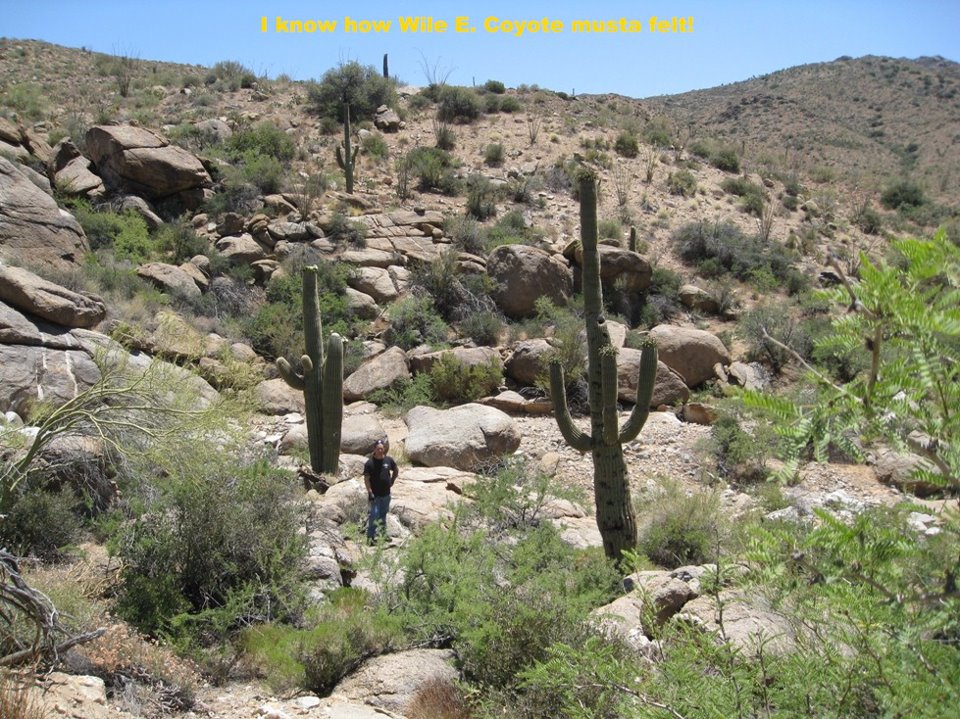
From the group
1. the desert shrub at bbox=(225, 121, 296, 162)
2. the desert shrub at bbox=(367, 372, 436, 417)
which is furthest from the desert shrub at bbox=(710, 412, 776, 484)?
the desert shrub at bbox=(225, 121, 296, 162)

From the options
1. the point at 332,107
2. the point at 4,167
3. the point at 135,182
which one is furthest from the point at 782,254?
the point at 4,167

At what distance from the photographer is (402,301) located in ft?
61.3

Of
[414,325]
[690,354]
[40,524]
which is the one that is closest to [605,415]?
[40,524]

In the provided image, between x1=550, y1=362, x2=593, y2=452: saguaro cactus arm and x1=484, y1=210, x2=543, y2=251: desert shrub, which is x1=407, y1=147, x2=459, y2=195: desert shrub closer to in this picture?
x1=484, y1=210, x2=543, y2=251: desert shrub

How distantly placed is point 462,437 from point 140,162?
13.5 m

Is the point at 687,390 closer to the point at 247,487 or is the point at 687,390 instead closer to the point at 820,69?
the point at 247,487

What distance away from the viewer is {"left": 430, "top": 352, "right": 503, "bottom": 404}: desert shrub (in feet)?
50.7

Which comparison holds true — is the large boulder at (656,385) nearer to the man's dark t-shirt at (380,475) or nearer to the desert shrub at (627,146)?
the man's dark t-shirt at (380,475)

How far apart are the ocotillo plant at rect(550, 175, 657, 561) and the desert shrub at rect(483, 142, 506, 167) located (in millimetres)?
19409

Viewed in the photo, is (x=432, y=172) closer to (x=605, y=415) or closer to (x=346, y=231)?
(x=346, y=231)

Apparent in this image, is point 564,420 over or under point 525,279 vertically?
under

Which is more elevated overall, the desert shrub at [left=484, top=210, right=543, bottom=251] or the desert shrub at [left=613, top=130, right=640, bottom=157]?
the desert shrub at [left=613, top=130, right=640, bottom=157]

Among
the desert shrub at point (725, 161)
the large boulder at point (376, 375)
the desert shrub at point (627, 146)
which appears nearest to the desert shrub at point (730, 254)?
the desert shrub at point (627, 146)

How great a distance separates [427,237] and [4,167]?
33.8ft
